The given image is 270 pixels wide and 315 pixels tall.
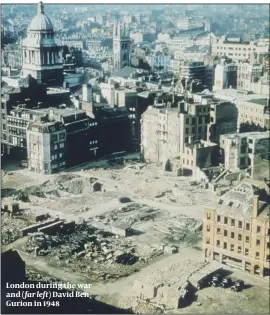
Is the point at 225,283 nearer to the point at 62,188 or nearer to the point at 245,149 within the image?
the point at 245,149

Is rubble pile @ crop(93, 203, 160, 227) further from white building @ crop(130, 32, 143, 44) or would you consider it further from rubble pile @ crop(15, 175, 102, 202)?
white building @ crop(130, 32, 143, 44)

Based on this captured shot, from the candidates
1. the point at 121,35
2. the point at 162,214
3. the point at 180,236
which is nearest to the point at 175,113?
the point at 162,214

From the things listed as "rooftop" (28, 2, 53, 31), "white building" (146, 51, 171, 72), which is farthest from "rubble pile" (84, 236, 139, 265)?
"white building" (146, 51, 171, 72)

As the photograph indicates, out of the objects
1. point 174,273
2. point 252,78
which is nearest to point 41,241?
point 174,273

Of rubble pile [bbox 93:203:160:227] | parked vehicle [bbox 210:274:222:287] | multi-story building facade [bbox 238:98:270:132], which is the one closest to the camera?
parked vehicle [bbox 210:274:222:287]

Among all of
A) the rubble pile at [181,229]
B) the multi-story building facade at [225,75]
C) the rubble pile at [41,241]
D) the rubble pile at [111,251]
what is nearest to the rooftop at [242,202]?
the rubble pile at [181,229]

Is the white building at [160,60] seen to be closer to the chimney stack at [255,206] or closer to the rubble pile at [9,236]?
the rubble pile at [9,236]
